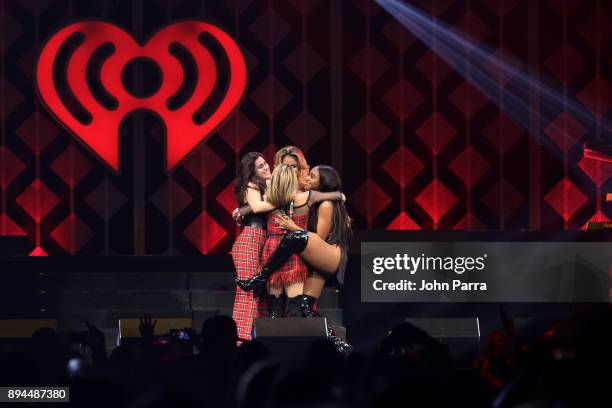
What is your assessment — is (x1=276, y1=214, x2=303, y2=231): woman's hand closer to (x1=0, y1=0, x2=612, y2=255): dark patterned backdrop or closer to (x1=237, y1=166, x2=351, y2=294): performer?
(x1=237, y1=166, x2=351, y2=294): performer

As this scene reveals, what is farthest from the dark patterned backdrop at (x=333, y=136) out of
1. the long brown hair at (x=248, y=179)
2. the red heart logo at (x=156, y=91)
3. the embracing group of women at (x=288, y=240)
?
the embracing group of women at (x=288, y=240)

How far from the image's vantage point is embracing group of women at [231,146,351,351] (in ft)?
25.1

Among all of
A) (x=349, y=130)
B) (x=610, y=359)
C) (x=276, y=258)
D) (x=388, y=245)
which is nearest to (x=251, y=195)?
(x=276, y=258)

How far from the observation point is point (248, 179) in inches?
315

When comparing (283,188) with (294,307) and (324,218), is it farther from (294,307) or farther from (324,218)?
(294,307)

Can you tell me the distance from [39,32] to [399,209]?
13.3 feet

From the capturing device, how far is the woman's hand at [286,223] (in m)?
7.64

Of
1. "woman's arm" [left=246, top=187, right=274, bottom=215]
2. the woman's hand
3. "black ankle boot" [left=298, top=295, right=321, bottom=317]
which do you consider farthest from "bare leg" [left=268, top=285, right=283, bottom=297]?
"woman's arm" [left=246, top=187, right=274, bottom=215]

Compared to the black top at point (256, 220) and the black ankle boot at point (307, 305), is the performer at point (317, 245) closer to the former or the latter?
the black ankle boot at point (307, 305)

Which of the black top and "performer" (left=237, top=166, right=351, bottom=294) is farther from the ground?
the black top

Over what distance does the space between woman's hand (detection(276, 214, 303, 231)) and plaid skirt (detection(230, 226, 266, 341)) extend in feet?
0.83

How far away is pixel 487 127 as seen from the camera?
36.9 feet

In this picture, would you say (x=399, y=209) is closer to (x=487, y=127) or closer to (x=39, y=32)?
(x=487, y=127)

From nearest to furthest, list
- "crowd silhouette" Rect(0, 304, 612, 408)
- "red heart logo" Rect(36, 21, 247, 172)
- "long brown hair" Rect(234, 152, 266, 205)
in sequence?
"crowd silhouette" Rect(0, 304, 612, 408)
"long brown hair" Rect(234, 152, 266, 205)
"red heart logo" Rect(36, 21, 247, 172)
